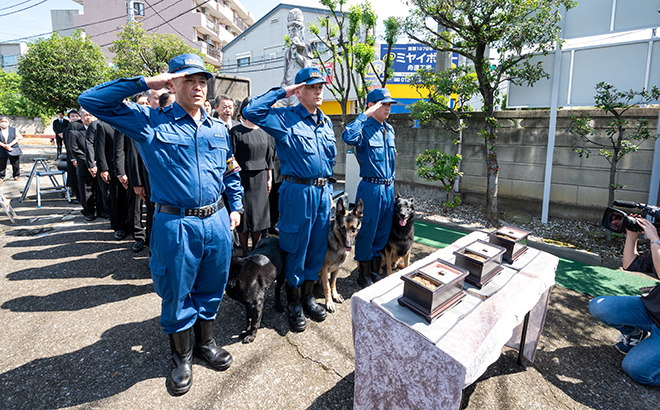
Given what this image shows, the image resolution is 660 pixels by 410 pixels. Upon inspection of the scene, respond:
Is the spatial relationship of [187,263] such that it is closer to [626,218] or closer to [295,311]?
[295,311]

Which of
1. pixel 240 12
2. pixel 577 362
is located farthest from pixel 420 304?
pixel 240 12

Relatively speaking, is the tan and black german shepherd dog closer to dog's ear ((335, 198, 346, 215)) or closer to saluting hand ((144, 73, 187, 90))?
dog's ear ((335, 198, 346, 215))

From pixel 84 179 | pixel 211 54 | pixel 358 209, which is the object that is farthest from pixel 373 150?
pixel 211 54

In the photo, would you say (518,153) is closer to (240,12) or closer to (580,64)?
(580,64)

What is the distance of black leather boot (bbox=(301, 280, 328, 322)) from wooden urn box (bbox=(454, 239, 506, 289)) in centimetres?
Answer: 160

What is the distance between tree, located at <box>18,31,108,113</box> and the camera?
1307 cm

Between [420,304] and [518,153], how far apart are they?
231 inches

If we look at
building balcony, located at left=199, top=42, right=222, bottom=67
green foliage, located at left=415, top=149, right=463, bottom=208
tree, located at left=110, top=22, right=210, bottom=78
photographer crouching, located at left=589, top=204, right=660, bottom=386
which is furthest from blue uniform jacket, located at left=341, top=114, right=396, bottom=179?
building balcony, located at left=199, top=42, right=222, bottom=67

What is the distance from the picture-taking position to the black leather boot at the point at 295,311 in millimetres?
3139

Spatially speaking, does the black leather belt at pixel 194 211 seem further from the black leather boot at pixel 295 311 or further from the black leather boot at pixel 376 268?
the black leather boot at pixel 376 268

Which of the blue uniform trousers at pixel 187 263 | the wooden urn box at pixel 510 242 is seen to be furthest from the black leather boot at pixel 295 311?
the wooden urn box at pixel 510 242

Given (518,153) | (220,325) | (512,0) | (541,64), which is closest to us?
(220,325)

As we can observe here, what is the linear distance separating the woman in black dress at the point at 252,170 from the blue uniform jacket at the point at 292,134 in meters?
1.27

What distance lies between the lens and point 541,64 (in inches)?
226
